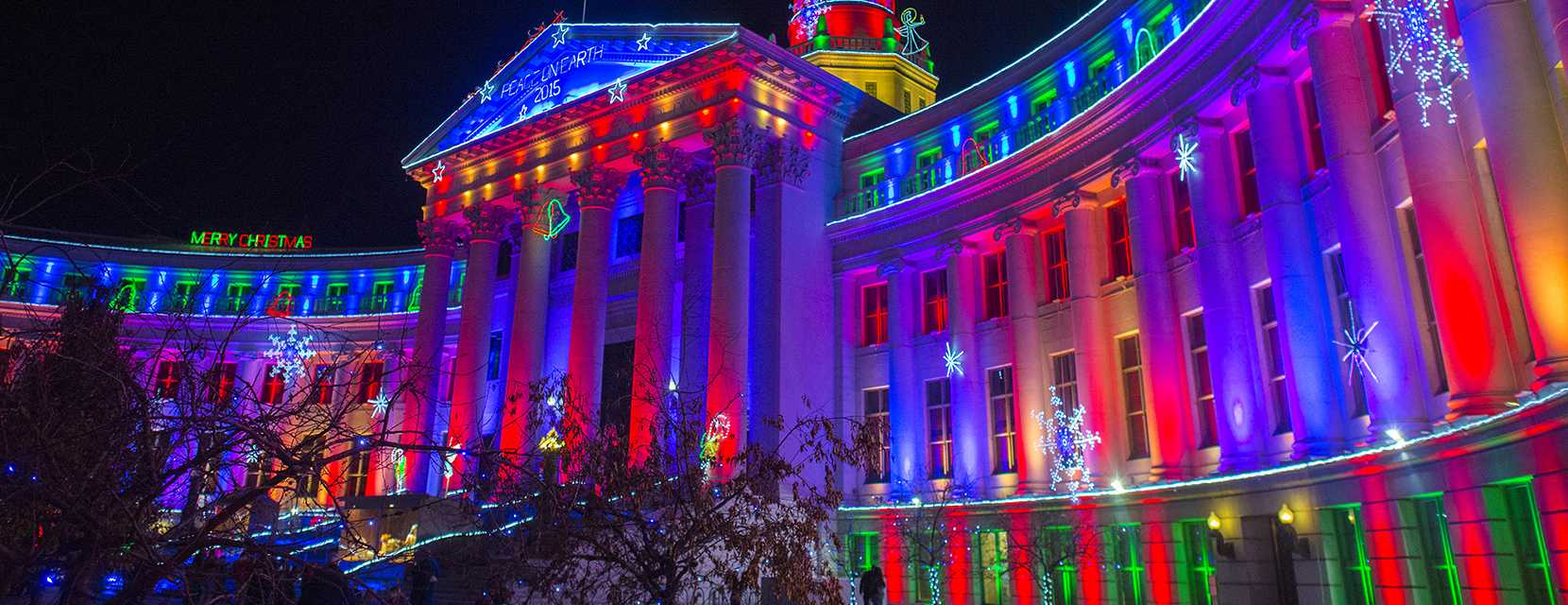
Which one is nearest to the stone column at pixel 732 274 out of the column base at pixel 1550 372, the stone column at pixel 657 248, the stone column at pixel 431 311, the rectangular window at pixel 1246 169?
the stone column at pixel 657 248

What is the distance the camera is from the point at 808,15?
2098 inches

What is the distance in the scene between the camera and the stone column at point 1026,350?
1116 inches

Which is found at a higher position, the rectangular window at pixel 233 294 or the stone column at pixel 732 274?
the rectangular window at pixel 233 294

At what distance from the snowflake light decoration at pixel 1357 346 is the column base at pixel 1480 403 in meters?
2.70

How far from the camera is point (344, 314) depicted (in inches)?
2034

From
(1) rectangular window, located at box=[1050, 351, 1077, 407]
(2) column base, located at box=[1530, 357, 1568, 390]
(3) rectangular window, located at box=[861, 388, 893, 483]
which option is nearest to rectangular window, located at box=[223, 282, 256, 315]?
(3) rectangular window, located at box=[861, 388, 893, 483]

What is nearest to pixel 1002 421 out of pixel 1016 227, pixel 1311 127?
pixel 1016 227

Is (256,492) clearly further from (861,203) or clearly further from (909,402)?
(861,203)

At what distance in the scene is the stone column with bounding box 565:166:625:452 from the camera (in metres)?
33.5

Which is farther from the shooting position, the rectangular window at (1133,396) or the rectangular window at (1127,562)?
the rectangular window at (1133,396)

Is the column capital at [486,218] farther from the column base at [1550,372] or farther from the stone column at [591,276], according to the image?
the column base at [1550,372]

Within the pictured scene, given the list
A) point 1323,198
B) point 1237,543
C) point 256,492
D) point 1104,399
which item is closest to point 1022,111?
point 1104,399

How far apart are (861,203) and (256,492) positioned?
31.0m

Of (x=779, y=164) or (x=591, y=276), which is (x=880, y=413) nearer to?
(x=779, y=164)
